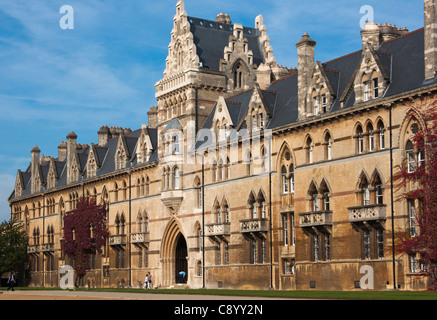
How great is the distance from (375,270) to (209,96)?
1051 inches

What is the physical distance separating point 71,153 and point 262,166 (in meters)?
39.0

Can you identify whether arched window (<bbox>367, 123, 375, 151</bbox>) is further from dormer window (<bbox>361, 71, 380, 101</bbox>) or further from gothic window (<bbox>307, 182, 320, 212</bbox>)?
gothic window (<bbox>307, 182, 320, 212</bbox>)

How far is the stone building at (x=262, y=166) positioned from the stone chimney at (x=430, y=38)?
0.07 m

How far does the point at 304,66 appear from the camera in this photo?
52.2 m

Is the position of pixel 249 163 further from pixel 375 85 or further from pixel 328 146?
pixel 375 85

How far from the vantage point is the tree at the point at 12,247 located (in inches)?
3666

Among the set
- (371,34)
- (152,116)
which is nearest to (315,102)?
(371,34)

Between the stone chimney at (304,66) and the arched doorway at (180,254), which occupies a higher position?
the stone chimney at (304,66)

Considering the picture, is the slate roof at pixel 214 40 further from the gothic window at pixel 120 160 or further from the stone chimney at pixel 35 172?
the stone chimney at pixel 35 172

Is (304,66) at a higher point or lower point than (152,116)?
lower

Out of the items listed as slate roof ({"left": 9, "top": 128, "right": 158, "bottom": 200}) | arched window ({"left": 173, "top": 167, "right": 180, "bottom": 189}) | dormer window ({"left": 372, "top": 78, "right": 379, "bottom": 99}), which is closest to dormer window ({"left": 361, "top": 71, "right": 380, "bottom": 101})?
dormer window ({"left": 372, "top": 78, "right": 379, "bottom": 99})

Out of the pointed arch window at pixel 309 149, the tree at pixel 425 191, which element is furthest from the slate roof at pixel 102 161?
the tree at pixel 425 191
